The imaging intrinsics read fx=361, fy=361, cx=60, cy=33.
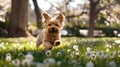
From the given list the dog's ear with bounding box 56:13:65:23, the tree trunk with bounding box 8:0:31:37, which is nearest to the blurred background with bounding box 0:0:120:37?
the tree trunk with bounding box 8:0:31:37

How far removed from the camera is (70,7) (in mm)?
62812

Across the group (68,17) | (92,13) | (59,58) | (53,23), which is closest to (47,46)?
(53,23)

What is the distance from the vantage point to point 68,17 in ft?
182

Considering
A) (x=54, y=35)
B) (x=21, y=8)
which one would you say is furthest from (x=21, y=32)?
(x=54, y=35)

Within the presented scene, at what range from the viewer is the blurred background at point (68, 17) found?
77.8ft

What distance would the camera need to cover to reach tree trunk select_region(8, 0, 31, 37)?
23.1 metres

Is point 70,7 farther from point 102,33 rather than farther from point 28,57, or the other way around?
point 28,57

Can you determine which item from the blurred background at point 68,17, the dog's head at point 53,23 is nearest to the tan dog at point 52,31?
the dog's head at point 53,23

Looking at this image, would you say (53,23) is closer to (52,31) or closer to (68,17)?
(52,31)

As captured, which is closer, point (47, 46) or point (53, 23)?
point (47, 46)

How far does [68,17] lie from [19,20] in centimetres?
3218

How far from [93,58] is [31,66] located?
1.68 m

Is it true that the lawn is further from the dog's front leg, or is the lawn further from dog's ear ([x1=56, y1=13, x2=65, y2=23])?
dog's ear ([x1=56, y1=13, x2=65, y2=23])

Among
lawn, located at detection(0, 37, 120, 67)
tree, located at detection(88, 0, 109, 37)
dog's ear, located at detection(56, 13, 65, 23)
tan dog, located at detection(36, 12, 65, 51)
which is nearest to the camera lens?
lawn, located at detection(0, 37, 120, 67)
